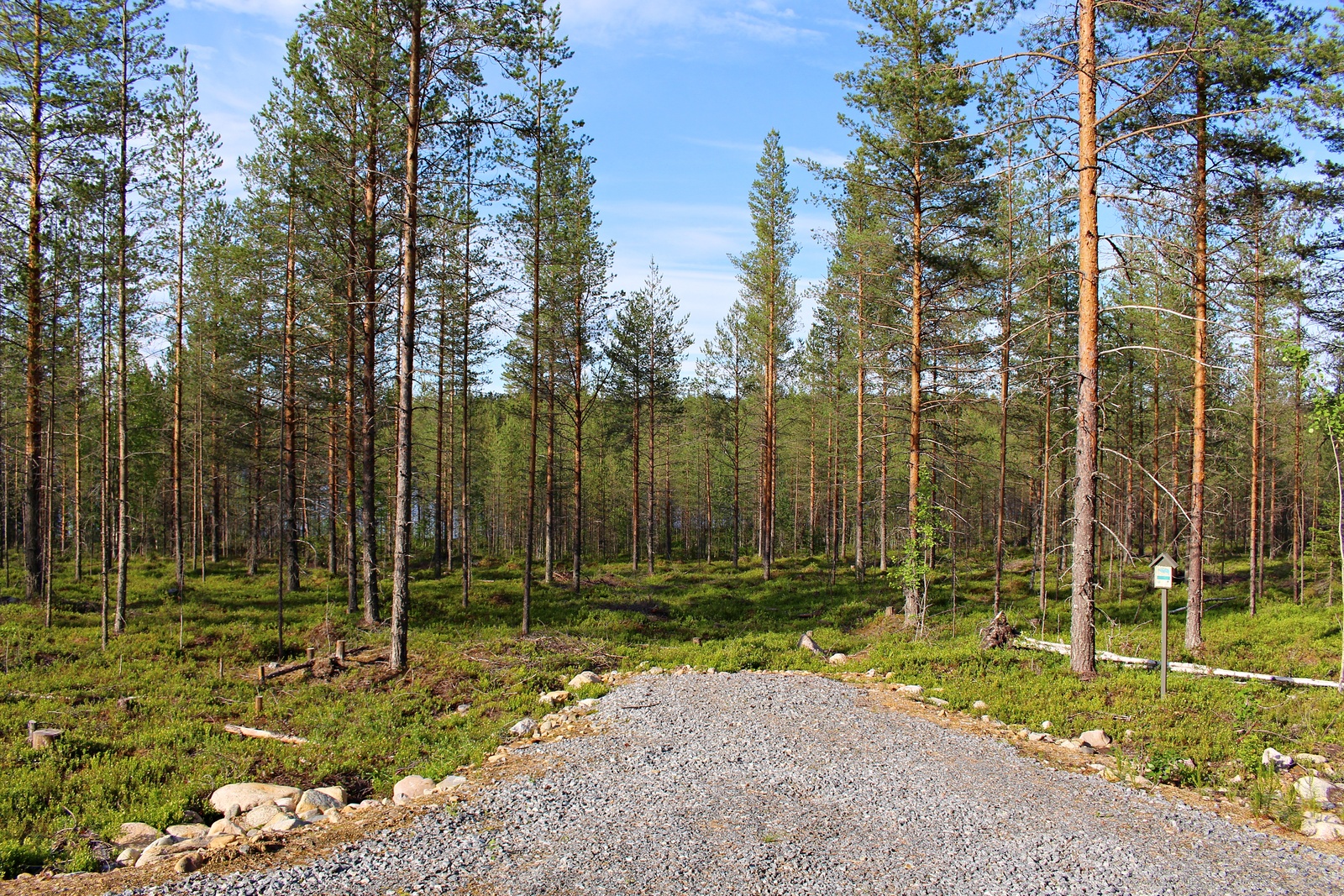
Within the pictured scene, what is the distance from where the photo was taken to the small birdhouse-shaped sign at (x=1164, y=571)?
8.72 meters

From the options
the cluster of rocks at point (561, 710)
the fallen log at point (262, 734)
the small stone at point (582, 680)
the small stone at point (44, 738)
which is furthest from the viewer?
the small stone at point (582, 680)

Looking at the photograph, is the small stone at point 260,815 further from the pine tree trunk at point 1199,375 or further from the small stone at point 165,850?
the pine tree trunk at point 1199,375

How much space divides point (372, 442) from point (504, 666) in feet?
20.5

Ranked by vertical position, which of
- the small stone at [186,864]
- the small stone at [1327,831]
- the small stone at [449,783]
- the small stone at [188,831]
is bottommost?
the small stone at [188,831]

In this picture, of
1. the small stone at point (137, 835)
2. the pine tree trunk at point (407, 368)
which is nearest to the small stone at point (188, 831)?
the small stone at point (137, 835)

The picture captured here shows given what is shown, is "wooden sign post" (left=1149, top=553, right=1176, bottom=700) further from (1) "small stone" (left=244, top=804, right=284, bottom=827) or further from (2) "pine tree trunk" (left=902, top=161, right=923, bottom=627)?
(1) "small stone" (left=244, top=804, right=284, bottom=827)

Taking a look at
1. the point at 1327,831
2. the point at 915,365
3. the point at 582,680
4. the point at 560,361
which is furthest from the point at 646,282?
the point at 1327,831

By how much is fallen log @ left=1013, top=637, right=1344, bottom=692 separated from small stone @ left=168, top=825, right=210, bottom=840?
11720 millimetres

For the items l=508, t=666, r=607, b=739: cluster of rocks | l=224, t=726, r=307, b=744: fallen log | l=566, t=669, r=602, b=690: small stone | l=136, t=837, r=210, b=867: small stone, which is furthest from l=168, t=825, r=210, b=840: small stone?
l=566, t=669, r=602, b=690: small stone

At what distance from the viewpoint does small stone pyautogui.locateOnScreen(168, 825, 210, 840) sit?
583cm

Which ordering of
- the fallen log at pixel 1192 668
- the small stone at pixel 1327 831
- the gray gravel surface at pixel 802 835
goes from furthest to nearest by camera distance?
1. the fallen log at pixel 1192 668
2. the small stone at pixel 1327 831
3. the gray gravel surface at pixel 802 835

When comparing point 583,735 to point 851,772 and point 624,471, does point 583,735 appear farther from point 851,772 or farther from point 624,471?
point 624,471

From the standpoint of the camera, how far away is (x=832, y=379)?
2819cm

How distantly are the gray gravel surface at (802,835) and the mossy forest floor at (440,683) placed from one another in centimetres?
126
